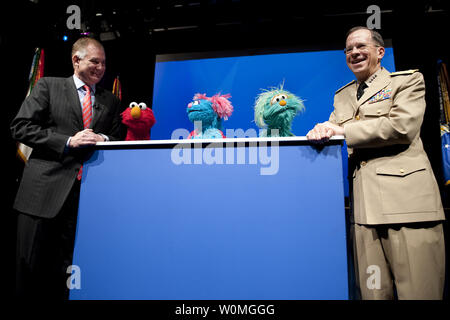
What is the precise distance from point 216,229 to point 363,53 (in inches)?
49.0

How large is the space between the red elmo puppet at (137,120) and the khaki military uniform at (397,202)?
1342 millimetres

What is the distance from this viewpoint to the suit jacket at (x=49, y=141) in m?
1.63

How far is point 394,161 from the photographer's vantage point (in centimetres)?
144

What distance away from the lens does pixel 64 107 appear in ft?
5.98

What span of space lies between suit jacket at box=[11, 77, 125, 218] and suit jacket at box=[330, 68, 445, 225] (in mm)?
A: 1363

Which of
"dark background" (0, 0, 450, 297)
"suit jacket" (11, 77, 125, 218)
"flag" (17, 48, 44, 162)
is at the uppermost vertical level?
"dark background" (0, 0, 450, 297)

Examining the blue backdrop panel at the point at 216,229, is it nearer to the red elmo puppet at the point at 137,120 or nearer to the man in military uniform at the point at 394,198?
the man in military uniform at the point at 394,198

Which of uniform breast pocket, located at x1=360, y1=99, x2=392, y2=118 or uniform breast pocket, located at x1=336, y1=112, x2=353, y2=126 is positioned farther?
uniform breast pocket, located at x1=336, y1=112, x2=353, y2=126

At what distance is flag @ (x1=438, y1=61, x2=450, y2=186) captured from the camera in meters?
2.39

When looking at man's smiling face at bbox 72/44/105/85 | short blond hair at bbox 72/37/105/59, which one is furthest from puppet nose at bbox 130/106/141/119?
short blond hair at bbox 72/37/105/59

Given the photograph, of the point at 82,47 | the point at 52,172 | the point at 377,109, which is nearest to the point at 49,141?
the point at 52,172

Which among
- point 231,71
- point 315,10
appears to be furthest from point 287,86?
point 315,10

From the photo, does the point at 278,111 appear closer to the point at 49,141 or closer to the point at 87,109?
the point at 87,109

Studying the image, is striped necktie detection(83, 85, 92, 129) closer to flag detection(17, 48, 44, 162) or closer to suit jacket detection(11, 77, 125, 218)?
suit jacket detection(11, 77, 125, 218)
